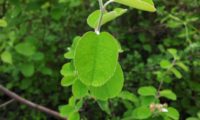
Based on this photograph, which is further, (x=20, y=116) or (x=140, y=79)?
(x=20, y=116)

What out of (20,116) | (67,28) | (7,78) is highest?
(67,28)

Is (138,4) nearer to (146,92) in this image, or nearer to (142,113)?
(142,113)

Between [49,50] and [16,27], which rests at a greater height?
[16,27]

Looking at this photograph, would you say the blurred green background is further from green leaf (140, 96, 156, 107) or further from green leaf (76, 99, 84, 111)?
green leaf (76, 99, 84, 111)

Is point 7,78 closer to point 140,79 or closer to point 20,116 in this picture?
point 20,116

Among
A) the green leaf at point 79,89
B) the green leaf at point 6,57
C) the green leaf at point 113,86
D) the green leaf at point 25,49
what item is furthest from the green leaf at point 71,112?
the green leaf at point 25,49

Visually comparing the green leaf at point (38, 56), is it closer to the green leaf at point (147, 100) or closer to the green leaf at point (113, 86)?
the green leaf at point (147, 100)

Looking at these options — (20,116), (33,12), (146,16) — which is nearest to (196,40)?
(146,16)
